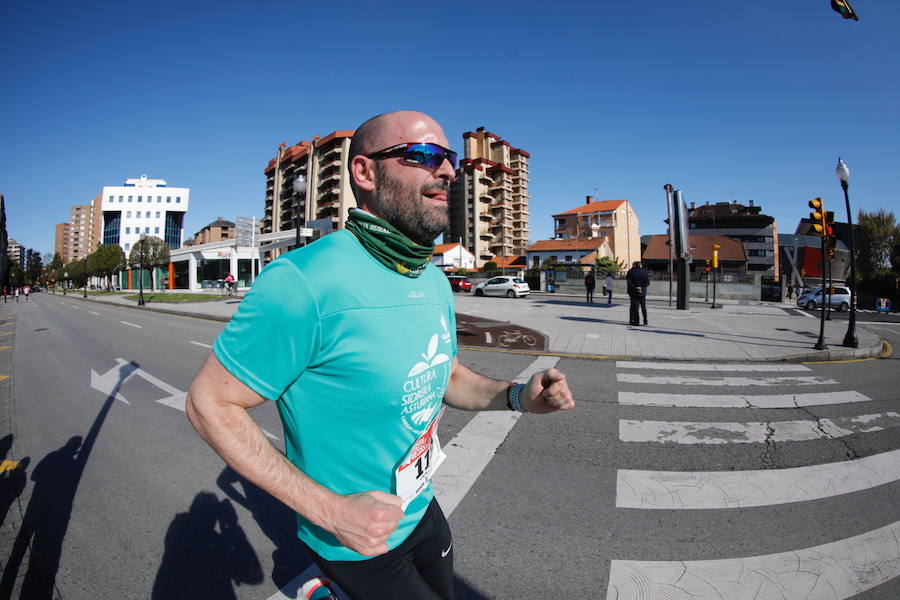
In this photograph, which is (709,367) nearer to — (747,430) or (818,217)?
(747,430)

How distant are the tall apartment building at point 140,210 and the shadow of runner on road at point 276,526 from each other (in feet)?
384

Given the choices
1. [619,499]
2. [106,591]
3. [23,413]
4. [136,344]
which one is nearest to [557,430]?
[619,499]

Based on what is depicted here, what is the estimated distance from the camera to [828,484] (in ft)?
11.1

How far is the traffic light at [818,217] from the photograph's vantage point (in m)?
10.8

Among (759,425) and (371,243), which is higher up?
(371,243)

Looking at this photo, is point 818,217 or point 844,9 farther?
point 818,217

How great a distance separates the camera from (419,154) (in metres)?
1.41

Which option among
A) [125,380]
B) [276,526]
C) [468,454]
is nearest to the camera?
[276,526]

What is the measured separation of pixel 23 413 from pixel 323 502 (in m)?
7.32

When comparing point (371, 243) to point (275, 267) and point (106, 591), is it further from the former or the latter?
point (106, 591)

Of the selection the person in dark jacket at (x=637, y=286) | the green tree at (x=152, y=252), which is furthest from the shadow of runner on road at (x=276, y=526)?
the green tree at (x=152, y=252)

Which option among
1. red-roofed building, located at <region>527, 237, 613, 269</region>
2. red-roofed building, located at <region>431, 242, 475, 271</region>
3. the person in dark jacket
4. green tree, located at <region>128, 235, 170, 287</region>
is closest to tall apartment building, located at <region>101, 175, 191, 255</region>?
green tree, located at <region>128, 235, 170, 287</region>

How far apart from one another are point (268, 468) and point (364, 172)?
96 cm

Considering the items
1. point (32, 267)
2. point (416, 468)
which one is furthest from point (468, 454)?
point (32, 267)
